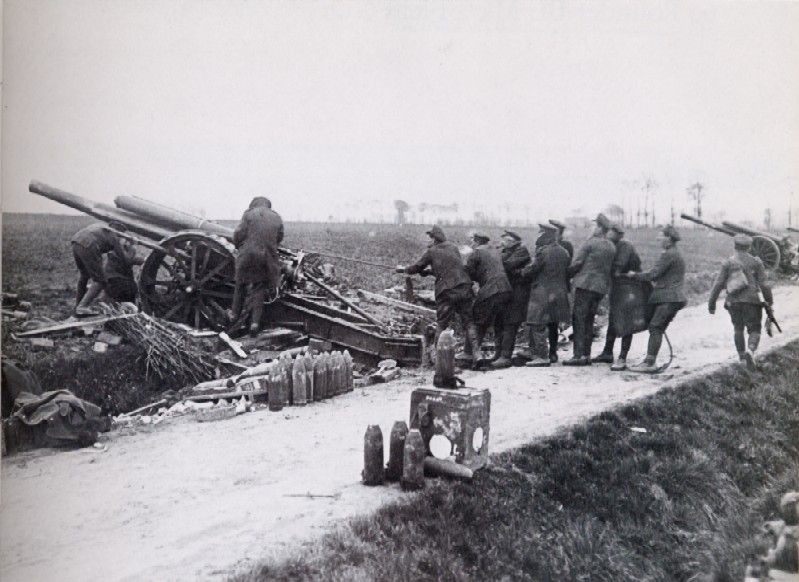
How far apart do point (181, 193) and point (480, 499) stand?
4.48 metres

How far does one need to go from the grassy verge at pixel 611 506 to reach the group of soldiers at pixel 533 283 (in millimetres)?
1252

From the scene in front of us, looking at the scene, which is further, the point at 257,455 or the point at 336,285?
the point at 336,285

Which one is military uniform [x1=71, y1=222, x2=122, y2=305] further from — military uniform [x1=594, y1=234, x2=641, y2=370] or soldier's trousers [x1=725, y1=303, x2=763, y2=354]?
soldier's trousers [x1=725, y1=303, x2=763, y2=354]

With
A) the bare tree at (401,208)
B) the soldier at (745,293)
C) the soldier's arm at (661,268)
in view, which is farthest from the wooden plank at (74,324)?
the soldier at (745,293)

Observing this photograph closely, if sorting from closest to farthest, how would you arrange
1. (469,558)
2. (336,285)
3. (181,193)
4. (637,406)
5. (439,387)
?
(469,558)
(439,387)
(637,406)
(181,193)
(336,285)

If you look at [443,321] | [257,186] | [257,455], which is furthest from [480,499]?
[257,186]

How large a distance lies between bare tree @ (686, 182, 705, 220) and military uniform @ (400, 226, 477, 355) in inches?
130

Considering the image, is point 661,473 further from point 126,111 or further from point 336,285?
point 336,285

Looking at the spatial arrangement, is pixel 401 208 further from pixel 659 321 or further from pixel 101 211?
pixel 101 211

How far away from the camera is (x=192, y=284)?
9.05 meters

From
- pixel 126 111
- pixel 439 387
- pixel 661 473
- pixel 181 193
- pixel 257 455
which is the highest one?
pixel 126 111

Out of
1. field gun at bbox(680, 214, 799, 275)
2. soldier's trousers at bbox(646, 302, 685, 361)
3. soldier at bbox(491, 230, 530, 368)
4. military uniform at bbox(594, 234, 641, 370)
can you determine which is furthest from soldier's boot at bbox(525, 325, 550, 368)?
field gun at bbox(680, 214, 799, 275)

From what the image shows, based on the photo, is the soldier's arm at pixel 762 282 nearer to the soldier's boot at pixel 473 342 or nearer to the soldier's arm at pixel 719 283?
the soldier's arm at pixel 719 283

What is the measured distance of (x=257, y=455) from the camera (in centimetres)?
509
